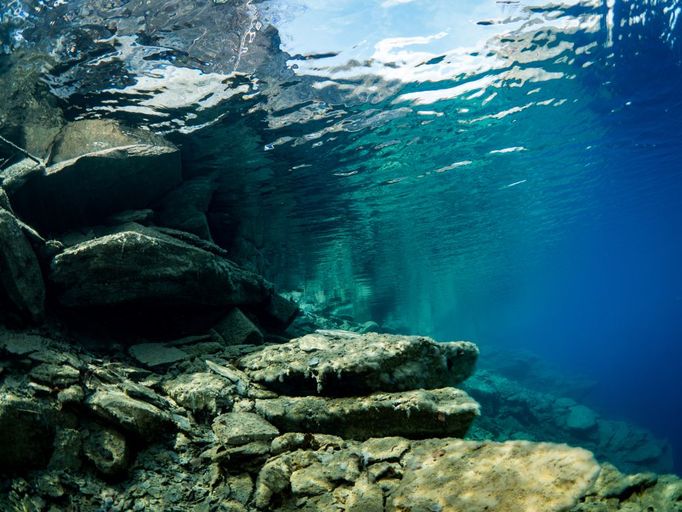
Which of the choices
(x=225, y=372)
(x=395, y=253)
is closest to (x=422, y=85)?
(x=225, y=372)

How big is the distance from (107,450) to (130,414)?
359mm

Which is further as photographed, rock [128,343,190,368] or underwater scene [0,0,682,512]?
rock [128,343,190,368]

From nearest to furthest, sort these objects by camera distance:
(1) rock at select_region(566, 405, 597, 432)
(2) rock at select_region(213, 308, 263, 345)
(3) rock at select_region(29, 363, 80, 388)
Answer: (3) rock at select_region(29, 363, 80, 388), (2) rock at select_region(213, 308, 263, 345), (1) rock at select_region(566, 405, 597, 432)

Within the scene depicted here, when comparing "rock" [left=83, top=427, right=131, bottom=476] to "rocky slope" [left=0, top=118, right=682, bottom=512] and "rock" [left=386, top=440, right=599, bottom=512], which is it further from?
"rock" [left=386, top=440, right=599, bottom=512]

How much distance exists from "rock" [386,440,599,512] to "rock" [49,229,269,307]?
500 cm

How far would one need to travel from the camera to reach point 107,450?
348 cm

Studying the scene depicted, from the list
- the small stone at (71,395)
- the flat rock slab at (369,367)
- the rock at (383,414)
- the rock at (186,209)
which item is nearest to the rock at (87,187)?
the rock at (186,209)

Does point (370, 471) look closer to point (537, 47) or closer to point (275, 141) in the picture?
point (275, 141)

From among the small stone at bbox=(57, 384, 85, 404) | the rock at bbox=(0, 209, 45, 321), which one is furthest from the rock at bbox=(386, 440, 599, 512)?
the rock at bbox=(0, 209, 45, 321)

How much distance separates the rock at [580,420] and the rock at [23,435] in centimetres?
2509

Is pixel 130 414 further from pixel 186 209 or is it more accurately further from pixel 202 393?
pixel 186 209

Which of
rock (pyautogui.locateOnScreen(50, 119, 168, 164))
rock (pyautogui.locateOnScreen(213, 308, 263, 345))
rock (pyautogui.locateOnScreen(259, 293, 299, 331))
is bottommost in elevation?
rock (pyautogui.locateOnScreen(259, 293, 299, 331))

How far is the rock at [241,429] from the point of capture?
3.77 m

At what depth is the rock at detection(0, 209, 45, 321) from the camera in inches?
199
